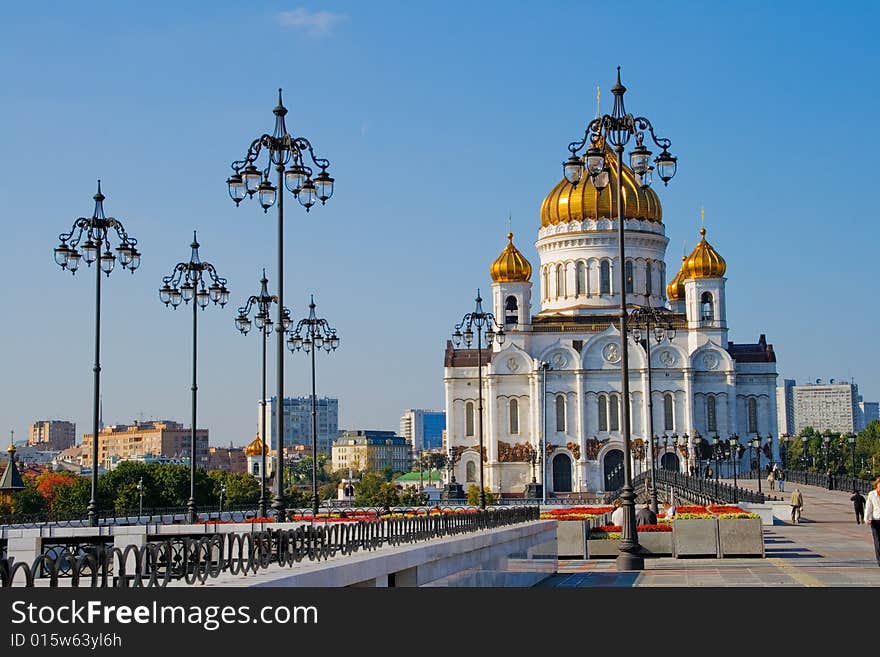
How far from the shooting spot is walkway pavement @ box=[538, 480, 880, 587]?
21125 millimetres

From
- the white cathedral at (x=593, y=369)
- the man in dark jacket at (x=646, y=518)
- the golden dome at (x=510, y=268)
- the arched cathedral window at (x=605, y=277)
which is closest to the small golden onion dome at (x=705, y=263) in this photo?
the white cathedral at (x=593, y=369)

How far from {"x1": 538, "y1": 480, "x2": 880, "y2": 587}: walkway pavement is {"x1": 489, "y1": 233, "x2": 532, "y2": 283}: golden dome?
60.7 meters

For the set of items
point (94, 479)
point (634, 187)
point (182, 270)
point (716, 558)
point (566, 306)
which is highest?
point (634, 187)

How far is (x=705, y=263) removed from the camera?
309ft

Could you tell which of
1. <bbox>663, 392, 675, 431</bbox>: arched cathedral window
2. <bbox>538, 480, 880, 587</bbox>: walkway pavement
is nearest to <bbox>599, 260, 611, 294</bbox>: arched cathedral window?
<bbox>663, 392, 675, 431</bbox>: arched cathedral window

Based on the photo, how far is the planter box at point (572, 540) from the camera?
27703mm

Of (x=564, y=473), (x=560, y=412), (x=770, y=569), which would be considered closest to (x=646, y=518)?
(x=770, y=569)

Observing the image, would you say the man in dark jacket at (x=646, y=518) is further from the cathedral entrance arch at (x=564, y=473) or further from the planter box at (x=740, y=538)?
the cathedral entrance arch at (x=564, y=473)

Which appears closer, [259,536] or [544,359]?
[259,536]

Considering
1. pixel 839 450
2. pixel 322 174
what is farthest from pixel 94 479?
pixel 839 450

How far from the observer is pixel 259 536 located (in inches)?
506

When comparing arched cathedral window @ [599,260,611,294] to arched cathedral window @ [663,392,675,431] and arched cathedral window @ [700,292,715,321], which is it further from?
arched cathedral window @ [663,392,675,431]
